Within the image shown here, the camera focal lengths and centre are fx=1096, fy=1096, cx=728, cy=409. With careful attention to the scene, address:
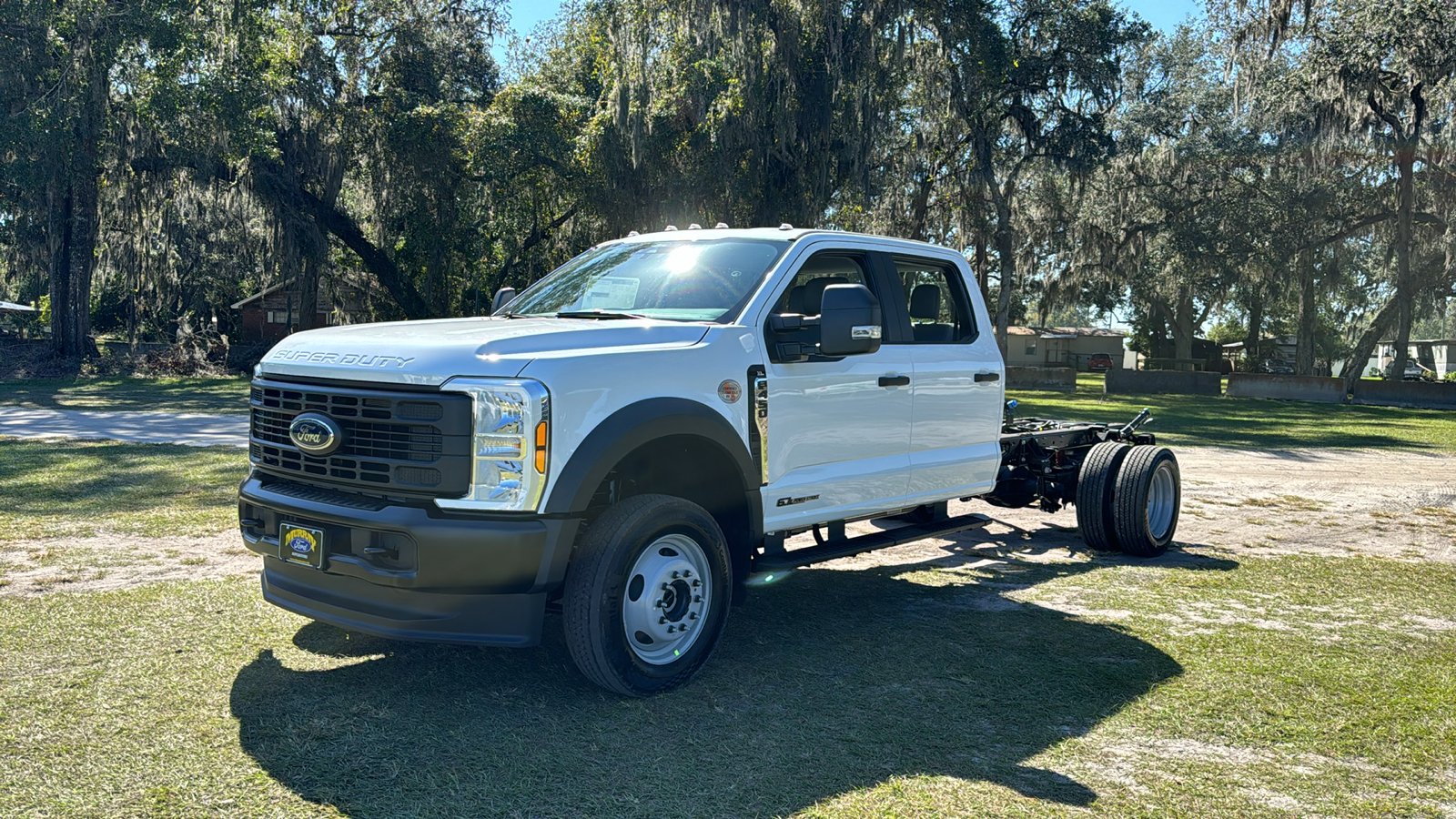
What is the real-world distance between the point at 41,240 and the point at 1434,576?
3903cm

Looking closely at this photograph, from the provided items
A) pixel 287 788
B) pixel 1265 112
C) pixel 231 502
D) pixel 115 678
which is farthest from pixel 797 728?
pixel 1265 112

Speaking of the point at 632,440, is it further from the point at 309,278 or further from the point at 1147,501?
the point at 309,278

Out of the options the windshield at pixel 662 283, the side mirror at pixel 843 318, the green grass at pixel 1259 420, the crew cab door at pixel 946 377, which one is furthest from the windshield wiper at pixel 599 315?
the green grass at pixel 1259 420

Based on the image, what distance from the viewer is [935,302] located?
264 inches

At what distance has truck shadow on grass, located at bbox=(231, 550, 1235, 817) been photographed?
3750 millimetres

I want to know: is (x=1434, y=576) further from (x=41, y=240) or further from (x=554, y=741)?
(x=41, y=240)

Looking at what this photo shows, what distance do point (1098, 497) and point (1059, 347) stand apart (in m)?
69.9

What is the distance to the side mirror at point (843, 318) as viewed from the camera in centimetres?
518

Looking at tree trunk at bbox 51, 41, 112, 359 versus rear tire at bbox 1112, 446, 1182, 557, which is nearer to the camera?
rear tire at bbox 1112, 446, 1182, 557

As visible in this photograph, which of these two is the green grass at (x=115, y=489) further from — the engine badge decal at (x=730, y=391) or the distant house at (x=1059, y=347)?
the distant house at (x=1059, y=347)

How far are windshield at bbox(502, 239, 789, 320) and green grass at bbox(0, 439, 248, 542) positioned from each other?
12.4 feet

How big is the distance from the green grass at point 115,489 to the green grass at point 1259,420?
1419 cm

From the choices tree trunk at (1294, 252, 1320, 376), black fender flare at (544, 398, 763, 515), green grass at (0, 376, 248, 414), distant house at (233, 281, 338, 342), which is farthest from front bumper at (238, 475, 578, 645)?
distant house at (233, 281, 338, 342)

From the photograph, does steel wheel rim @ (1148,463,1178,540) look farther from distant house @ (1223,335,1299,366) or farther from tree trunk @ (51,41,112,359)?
distant house @ (1223,335,1299,366)
